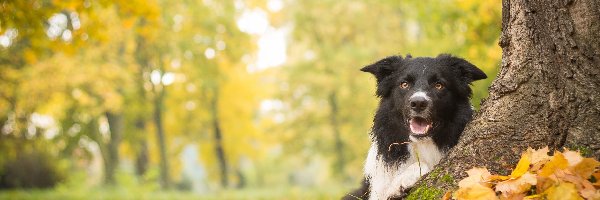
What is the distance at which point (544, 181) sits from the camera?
271 centimetres

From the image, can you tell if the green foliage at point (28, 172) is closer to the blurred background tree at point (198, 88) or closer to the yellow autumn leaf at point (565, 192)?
the blurred background tree at point (198, 88)

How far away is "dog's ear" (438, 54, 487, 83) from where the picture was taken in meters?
4.13

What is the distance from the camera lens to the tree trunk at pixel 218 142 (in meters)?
31.4

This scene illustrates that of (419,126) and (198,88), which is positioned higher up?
(198,88)

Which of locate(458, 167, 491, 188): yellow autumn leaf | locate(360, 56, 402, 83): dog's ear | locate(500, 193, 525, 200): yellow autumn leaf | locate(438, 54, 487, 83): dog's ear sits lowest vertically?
locate(500, 193, 525, 200): yellow autumn leaf

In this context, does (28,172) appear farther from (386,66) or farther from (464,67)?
(464,67)

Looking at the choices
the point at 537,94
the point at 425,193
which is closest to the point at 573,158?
the point at 537,94

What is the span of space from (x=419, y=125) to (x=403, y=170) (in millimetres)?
375

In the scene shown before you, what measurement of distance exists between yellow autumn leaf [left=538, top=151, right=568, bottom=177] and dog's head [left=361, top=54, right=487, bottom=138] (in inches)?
48.0

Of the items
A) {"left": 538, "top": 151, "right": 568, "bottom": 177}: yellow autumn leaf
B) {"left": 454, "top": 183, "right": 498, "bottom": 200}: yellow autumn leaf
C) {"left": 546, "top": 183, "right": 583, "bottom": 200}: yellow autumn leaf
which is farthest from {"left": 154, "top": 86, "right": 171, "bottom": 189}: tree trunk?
{"left": 546, "top": 183, "right": 583, "bottom": 200}: yellow autumn leaf

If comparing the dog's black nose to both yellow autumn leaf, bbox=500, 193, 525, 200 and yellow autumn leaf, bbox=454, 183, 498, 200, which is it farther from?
yellow autumn leaf, bbox=500, 193, 525, 200

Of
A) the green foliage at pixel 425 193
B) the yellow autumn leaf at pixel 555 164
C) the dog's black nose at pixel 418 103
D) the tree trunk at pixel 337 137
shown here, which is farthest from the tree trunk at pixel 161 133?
the yellow autumn leaf at pixel 555 164

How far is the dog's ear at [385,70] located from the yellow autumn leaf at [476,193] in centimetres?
160

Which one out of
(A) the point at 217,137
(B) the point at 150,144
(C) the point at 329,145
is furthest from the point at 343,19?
(B) the point at 150,144
